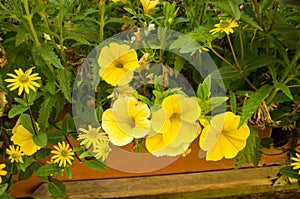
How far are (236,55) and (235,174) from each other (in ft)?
0.78

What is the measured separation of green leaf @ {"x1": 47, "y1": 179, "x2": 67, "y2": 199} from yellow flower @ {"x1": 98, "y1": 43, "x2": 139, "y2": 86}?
8.3 inches

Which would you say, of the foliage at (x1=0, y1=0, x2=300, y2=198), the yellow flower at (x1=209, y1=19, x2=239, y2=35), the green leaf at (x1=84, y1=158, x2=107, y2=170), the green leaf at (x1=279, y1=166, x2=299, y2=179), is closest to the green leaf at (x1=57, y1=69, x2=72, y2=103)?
the foliage at (x1=0, y1=0, x2=300, y2=198)

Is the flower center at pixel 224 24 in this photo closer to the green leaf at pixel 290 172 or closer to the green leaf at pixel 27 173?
the green leaf at pixel 290 172

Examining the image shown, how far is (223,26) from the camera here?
58cm

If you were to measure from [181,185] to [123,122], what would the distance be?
0.26 meters

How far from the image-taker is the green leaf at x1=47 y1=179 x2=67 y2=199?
0.70 meters

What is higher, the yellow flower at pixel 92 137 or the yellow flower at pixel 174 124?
the yellow flower at pixel 174 124

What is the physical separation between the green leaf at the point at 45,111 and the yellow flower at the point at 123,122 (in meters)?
0.10

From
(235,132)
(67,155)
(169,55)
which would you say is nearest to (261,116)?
(235,132)

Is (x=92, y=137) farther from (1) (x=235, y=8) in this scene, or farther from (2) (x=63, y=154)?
(1) (x=235, y=8)

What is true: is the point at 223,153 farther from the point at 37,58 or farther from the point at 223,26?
the point at 37,58

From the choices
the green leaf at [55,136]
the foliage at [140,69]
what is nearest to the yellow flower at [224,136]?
the foliage at [140,69]

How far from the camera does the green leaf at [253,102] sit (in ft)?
1.86

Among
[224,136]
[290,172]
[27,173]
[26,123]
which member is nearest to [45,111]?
[26,123]
